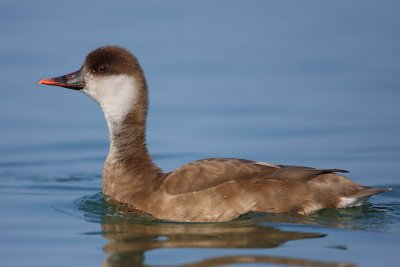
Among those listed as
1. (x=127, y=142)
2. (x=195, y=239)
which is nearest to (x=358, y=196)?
(x=195, y=239)

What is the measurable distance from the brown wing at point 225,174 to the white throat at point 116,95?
111 centimetres

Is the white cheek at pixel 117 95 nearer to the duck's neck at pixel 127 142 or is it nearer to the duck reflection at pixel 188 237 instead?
the duck's neck at pixel 127 142

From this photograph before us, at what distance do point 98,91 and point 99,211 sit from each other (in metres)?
1.40

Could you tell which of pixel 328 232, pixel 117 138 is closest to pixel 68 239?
pixel 117 138

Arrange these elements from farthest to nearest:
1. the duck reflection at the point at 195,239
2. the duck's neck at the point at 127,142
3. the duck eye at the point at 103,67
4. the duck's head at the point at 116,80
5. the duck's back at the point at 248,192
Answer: the duck eye at the point at 103,67
the duck's head at the point at 116,80
the duck's neck at the point at 127,142
the duck's back at the point at 248,192
the duck reflection at the point at 195,239

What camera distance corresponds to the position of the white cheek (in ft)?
34.2

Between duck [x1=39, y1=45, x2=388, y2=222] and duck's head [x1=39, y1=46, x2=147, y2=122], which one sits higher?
duck's head [x1=39, y1=46, x2=147, y2=122]

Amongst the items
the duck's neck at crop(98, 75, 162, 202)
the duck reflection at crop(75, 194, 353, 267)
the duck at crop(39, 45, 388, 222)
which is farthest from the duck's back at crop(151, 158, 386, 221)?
the duck's neck at crop(98, 75, 162, 202)

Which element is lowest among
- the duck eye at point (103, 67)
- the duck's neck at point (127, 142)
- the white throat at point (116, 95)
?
the duck's neck at point (127, 142)

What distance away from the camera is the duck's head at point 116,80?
34.2 feet

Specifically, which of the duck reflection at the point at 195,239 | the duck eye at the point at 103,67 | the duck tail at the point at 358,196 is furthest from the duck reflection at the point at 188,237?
the duck eye at the point at 103,67

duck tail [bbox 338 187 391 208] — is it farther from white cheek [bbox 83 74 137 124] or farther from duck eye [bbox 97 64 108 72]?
duck eye [bbox 97 64 108 72]

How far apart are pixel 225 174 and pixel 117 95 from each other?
5.47 ft

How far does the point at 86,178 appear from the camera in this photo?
1198 cm
